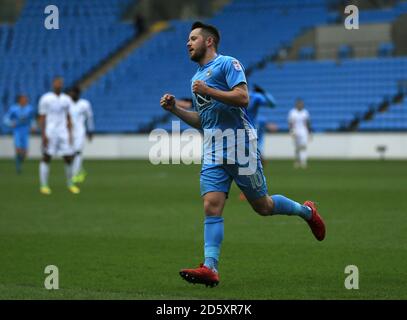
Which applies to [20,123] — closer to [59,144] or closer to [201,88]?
[59,144]

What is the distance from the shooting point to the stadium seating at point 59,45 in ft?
151

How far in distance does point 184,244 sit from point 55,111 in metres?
9.56

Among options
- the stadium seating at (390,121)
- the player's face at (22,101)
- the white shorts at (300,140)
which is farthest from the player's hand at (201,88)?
the stadium seating at (390,121)

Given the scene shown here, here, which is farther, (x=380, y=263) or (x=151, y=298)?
(x=380, y=263)

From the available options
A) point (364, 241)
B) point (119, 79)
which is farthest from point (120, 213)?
point (119, 79)

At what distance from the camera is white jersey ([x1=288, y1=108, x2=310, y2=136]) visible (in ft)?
108

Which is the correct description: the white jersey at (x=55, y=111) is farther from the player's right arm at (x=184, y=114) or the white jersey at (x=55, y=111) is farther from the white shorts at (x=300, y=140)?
the white shorts at (x=300, y=140)

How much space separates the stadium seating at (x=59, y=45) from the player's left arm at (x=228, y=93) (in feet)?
123

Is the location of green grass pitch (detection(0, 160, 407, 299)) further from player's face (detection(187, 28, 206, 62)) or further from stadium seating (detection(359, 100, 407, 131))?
stadium seating (detection(359, 100, 407, 131))

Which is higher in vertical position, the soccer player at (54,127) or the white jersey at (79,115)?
the white jersey at (79,115)

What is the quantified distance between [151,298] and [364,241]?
4.62 meters

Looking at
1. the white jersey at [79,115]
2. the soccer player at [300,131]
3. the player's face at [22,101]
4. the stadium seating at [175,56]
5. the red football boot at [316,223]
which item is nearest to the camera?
the red football boot at [316,223]

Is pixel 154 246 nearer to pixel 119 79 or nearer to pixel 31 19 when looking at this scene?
pixel 119 79

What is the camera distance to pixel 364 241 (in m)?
11.7
